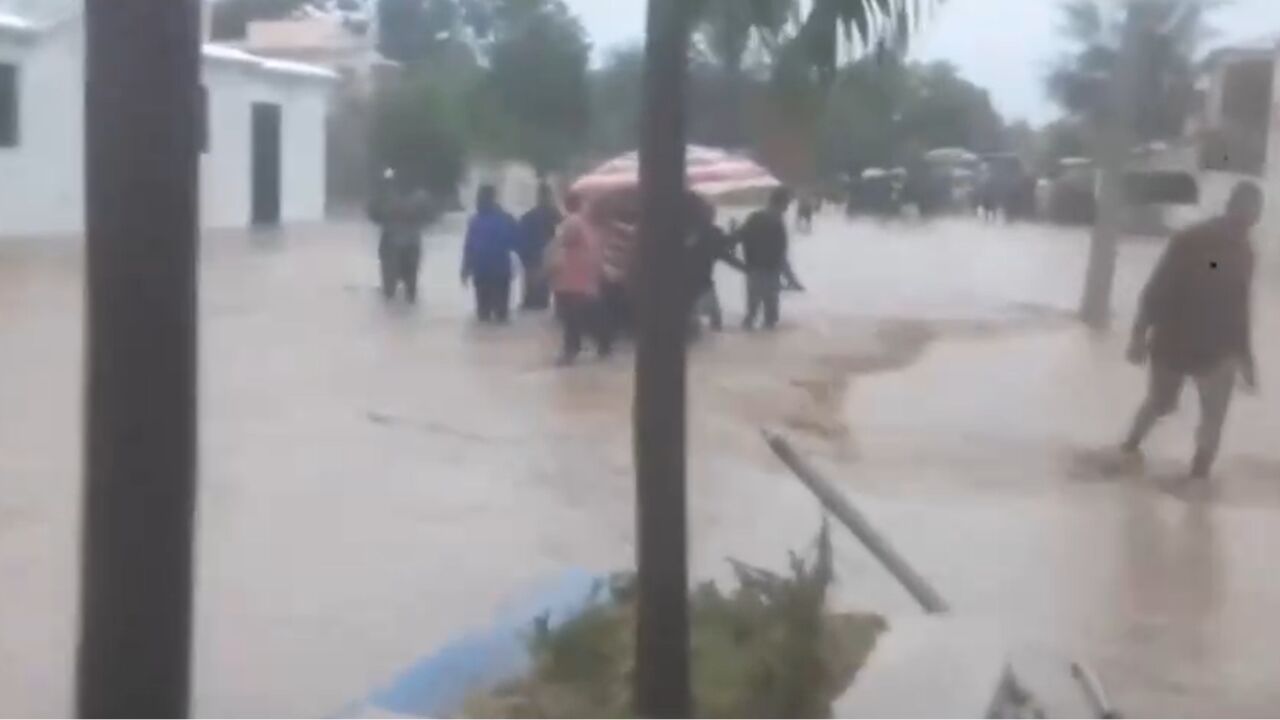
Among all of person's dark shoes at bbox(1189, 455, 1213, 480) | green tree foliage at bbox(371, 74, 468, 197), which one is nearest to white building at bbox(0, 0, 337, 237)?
green tree foliage at bbox(371, 74, 468, 197)

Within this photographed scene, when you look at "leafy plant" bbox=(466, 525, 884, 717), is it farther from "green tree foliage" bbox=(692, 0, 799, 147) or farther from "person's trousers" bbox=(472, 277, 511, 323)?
"green tree foliage" bbox=(692, 0, 799, 147)

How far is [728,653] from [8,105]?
1820mm

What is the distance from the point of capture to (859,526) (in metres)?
3.05

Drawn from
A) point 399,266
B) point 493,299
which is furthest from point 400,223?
point 493,299

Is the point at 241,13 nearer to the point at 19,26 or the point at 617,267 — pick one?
the point at 19,26

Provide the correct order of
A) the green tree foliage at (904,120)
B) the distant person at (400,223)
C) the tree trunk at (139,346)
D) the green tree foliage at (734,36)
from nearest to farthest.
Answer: the tree trunk at (139,346) → the green tree foliage at (734,36) → the green tree foliage at (904,120) → the distant person at (400,223)

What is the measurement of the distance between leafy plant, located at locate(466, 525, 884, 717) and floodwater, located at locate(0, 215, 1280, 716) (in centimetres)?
11

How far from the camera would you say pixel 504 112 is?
2.89 meters

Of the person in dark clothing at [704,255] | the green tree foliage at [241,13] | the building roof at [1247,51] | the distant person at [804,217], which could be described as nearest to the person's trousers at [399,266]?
the green tree foliage at [241,13]

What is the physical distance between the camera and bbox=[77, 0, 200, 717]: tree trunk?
2.03 metres

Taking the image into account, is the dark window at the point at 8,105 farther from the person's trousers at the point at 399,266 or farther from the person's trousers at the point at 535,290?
the person's trousers at the point at 535,290

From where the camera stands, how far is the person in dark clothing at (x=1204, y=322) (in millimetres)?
2781

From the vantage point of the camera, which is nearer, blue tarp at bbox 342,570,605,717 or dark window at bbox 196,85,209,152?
dark window at bbox 196,85,209,152

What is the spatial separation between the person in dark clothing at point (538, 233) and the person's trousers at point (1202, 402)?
116cm
